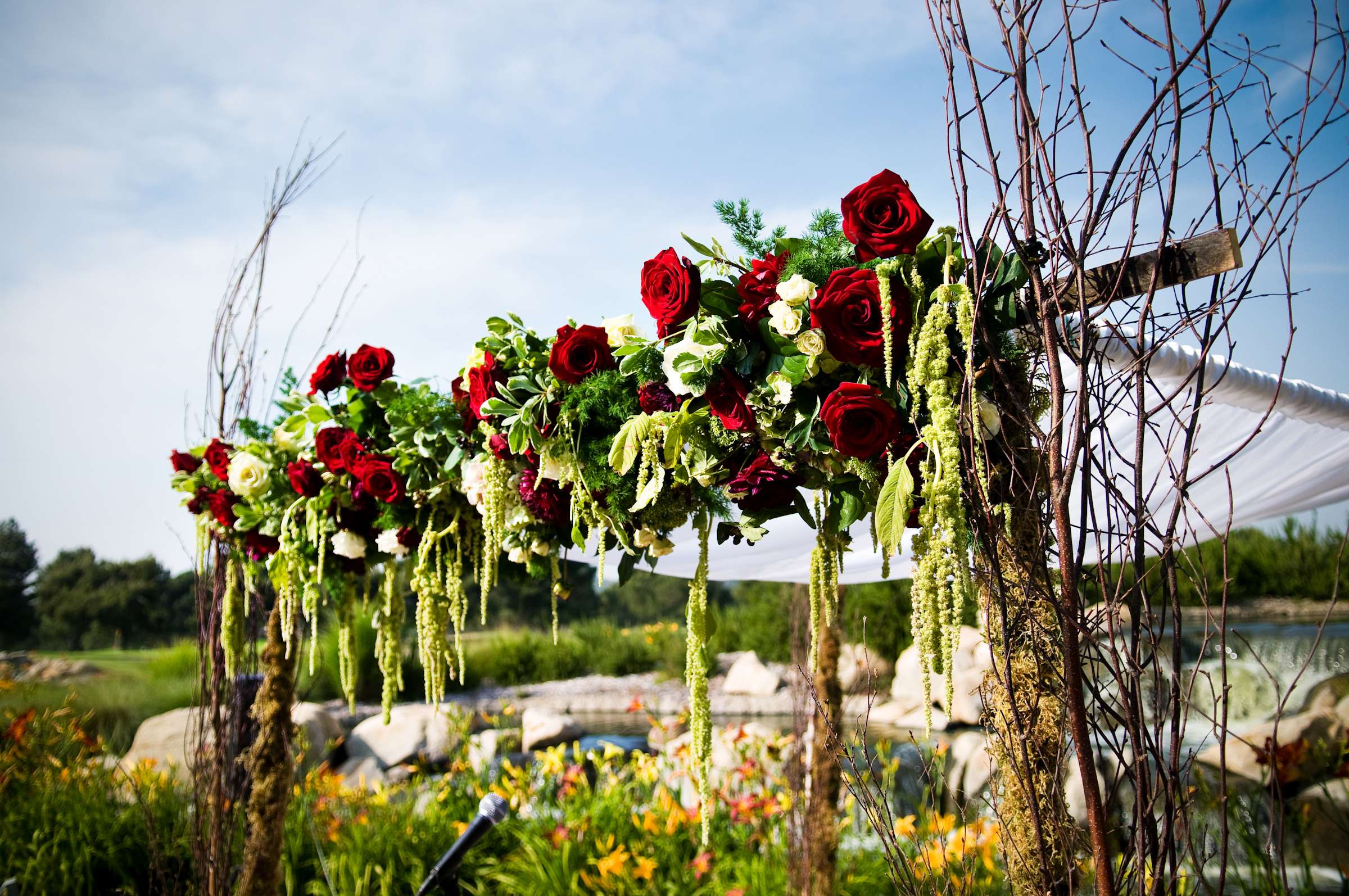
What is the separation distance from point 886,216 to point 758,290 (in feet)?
0.97

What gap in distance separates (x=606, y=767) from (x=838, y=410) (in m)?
3.44

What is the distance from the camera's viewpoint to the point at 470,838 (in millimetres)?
1977

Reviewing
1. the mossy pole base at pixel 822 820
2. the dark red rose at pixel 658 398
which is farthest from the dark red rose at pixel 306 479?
the mossy pole base at pixel 822 820

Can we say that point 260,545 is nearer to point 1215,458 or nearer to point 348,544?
point 348,544

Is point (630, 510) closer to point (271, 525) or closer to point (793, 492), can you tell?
point (793, 492)

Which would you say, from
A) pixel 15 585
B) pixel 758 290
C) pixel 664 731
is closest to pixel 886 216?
pixel 758 290

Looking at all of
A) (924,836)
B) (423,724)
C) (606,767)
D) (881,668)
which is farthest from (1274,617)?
(423,724)

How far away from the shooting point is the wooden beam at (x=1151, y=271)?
1.17 m

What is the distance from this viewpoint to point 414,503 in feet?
6.97

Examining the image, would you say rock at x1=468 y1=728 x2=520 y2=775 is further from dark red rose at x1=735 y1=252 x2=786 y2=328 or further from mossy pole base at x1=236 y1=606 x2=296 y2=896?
dark red rose at x1=735 y1=252 x2=786 y2=328

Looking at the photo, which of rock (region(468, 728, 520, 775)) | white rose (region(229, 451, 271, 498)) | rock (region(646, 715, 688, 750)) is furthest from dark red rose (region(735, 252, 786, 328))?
rock (region(468, 728, 520, 775))

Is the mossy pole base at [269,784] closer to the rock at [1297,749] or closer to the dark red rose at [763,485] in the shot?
the dark red rose at [763,485]

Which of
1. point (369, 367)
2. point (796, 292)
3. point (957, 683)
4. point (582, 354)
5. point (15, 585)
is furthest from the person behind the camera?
point (15, 585)

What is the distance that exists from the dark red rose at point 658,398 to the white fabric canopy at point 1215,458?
28.0 inches
